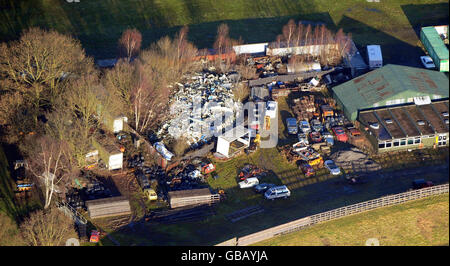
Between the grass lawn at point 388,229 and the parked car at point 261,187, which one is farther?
the parked car at point 261,187

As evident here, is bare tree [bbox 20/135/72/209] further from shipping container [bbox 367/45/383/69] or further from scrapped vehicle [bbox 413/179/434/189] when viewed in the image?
shipping container [bbox 367/45/383/69]

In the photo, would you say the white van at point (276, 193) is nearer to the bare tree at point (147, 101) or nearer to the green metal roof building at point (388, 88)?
the green metal roof building at point (388, 88)

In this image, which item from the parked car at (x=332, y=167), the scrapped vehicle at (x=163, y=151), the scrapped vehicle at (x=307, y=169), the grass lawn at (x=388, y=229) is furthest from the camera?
the scrapped vehicle at (x=163, y=151)

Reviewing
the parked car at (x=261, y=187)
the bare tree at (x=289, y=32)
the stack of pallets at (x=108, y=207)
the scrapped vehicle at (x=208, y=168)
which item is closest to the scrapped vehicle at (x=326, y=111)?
the bare tree at (x=289, y=32)

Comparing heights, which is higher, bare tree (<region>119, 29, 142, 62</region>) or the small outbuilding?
bare tree (<region>119, 29, 142, 62</region>)

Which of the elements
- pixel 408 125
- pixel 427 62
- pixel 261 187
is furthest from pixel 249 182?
pixel 427 62

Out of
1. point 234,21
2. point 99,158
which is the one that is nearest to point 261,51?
point 234,21

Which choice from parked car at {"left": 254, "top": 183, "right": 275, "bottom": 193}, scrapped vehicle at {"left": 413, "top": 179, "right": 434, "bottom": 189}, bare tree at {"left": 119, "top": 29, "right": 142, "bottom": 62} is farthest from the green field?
parked car at {"left": 254, "top": 183, "right": 275, "bottom": 193}
